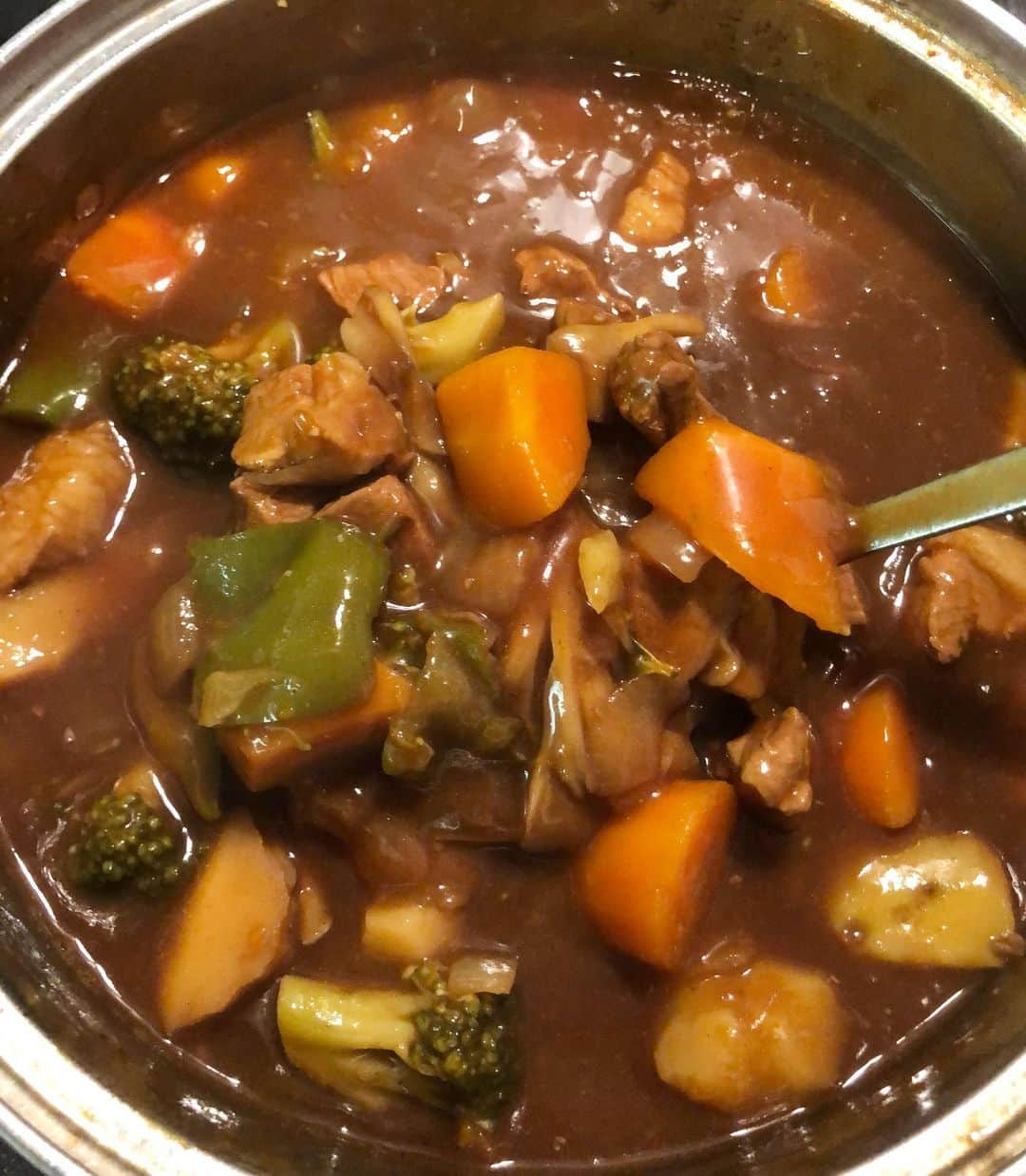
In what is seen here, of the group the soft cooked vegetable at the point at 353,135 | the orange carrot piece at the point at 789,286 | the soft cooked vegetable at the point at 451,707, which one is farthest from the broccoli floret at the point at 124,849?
the orange carrot piece at the point at 789,286

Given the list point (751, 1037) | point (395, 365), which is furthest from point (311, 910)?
point (395, 365)

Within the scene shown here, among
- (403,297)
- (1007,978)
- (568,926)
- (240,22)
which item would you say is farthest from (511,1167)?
(240,22)

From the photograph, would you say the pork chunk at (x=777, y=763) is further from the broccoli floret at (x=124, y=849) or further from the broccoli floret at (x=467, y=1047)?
the broccoli floret at (x=124, y=849)

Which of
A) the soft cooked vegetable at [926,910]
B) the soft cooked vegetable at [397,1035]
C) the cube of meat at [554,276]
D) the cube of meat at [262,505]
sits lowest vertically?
the soft cooked vegetable at [397,1035]

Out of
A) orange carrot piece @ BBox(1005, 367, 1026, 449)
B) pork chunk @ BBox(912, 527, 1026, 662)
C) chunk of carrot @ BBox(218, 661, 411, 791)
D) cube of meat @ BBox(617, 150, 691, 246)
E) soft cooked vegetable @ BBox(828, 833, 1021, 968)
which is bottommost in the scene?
soft cooked vegetable @ BBox(828, 833, 1021, 968)

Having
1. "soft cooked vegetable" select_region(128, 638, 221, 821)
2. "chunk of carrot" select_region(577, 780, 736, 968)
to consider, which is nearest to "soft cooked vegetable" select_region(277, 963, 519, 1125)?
"chunk of carrot" select_region(577, 780, 736, 968)

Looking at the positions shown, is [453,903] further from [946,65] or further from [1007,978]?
[946,65]

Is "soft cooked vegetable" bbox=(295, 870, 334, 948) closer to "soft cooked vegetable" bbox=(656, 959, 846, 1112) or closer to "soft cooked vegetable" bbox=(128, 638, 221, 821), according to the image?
"soft cooked vegetable" bbox=(128, 638, 221, 821)
